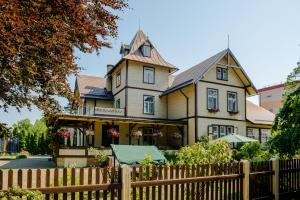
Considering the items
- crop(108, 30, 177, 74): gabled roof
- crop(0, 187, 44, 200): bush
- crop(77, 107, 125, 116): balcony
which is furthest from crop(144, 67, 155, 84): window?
crop(0, 187, 44, 200): bush

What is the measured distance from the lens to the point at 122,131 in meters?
25.7

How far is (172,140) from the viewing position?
26.6 m

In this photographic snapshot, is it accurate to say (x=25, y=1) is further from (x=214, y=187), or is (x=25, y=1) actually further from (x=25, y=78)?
(x=214, y=187)

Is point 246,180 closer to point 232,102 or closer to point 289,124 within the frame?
point 289,124

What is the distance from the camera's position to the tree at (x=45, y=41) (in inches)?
201

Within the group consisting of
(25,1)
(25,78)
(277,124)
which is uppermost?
(25,1)

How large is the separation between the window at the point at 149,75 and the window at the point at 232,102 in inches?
268

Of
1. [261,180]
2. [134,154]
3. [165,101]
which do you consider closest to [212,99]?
[165,101]

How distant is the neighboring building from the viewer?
2082 inches

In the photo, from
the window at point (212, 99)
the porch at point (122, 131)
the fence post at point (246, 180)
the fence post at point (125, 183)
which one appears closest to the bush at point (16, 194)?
the fence post at point (125, 183)

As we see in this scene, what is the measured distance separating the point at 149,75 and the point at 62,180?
74.4 ft

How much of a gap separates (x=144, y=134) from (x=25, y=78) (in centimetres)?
1922

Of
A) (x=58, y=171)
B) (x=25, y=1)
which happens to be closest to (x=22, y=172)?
(x=58, y=171)

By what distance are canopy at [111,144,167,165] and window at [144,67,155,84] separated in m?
13.6
